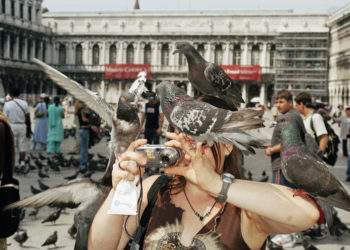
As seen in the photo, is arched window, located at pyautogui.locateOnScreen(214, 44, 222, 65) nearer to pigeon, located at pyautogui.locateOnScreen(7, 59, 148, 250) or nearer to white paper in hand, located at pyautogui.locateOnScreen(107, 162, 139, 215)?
pigeon, located at pyautogui.locateOnScreen(7, 59, 148, 250)

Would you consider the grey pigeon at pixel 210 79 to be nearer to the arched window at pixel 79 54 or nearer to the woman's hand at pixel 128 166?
the woman's hand at pixel 128 166

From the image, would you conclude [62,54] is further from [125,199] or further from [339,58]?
[125,199]

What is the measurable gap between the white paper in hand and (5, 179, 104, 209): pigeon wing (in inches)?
9.1

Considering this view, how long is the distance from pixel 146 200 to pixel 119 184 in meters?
0.27

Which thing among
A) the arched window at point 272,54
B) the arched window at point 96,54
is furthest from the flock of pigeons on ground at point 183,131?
the arched window at point 96,54

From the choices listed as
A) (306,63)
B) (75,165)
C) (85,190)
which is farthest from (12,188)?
(306,63)

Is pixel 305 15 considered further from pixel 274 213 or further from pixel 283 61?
pixel 274 213

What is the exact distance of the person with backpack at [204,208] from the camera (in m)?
1.34

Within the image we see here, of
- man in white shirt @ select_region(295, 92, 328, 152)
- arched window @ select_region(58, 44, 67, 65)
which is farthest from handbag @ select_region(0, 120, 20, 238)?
arched window @ select_region(58, 44, 67, 65)

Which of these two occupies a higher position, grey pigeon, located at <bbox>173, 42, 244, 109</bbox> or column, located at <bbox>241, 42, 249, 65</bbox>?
column, located at <bbox>241, 42, 249, 65</bbox>

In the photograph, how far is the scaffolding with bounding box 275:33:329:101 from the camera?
37.3 metres

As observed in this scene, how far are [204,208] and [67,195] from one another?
45 centimetres

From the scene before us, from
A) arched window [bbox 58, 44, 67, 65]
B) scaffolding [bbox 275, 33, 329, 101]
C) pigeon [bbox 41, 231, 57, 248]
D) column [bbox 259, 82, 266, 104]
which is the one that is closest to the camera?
pigeon [bbox 41, 231, 57, 248]

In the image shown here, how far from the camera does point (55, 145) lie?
10.0 meters
